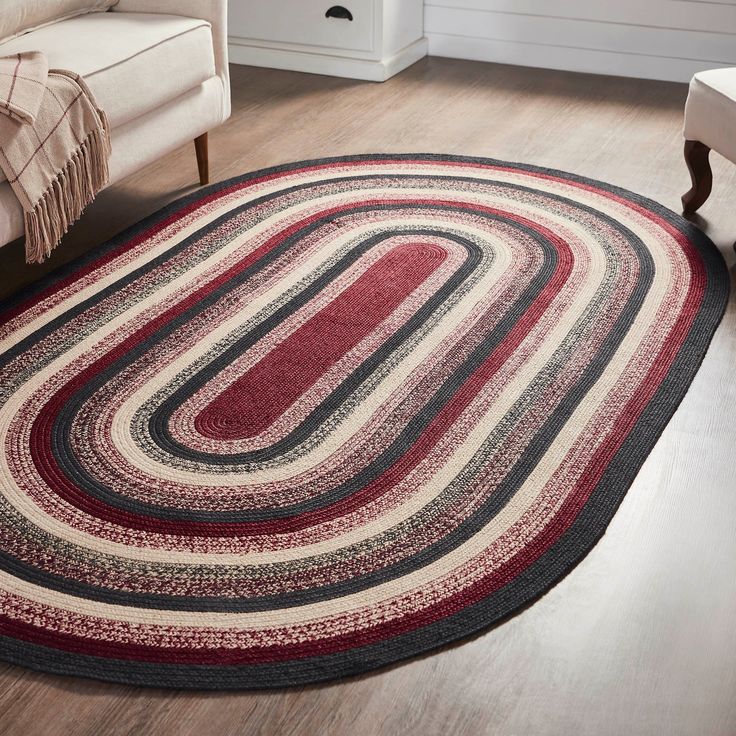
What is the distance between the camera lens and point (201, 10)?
2.72 m

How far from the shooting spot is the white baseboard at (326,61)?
12.4ft

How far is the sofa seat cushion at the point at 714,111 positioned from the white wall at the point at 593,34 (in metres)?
1.20

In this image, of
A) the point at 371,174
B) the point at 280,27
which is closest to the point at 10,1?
the point at 371,174

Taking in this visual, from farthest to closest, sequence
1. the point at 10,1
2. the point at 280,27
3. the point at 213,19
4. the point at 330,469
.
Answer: the point at 280,27 → the point at 213,19 → the point at 10,1 → the point at 330,469

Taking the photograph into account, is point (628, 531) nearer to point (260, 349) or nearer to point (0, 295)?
point (260, 349)

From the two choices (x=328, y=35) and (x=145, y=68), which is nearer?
(x=145, y=68)

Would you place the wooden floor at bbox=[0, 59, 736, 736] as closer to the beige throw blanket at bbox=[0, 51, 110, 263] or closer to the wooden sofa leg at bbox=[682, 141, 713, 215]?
the beige throw blanket at bbox=[0, 51, 110, 263]

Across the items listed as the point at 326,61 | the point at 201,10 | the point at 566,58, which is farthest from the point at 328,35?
the point at 201,10

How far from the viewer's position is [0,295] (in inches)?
91.7

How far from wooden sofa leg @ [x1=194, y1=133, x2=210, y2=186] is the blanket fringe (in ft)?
1.59

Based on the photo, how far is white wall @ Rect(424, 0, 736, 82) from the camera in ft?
12.1

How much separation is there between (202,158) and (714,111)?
1322 mm

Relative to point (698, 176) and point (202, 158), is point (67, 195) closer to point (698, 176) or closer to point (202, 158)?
point (202, 158)

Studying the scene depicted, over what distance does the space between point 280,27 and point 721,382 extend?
248 cm
